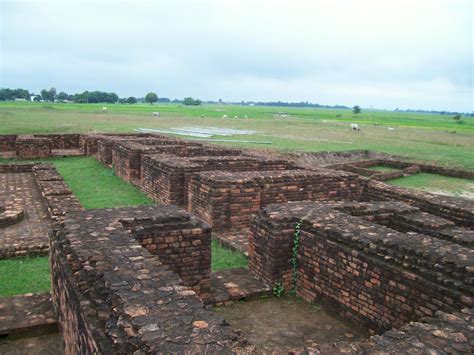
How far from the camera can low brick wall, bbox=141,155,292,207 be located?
10461 mm

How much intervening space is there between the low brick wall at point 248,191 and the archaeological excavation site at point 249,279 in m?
0.04

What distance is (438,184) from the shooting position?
15.3 metres

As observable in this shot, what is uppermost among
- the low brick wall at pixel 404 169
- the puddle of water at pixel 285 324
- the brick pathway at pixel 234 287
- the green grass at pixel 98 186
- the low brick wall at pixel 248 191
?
the low brick wall at pixel 248 191

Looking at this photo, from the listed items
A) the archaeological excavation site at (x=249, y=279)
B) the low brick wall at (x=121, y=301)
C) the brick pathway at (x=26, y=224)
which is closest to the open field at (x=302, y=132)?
the brick pathway at (x=26, y=224)

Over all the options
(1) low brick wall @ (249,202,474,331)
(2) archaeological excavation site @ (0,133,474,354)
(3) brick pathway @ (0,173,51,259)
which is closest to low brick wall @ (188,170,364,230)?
(2) archaeological excavation site @ (0,133,474,354)

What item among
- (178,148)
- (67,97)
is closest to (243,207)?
(178,148)

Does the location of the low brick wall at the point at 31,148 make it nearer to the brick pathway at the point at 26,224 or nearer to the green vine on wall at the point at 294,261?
the brick pathway at the point at 26,224

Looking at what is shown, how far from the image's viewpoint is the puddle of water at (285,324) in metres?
4.66

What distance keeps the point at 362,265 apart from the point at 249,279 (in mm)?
1749

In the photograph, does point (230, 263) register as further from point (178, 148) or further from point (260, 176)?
point (178, 148)

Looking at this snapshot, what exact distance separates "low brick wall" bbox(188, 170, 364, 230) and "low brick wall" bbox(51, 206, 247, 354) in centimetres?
312

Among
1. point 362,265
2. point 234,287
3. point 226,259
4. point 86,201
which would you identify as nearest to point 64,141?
point 86,201

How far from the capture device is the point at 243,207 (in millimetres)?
8703

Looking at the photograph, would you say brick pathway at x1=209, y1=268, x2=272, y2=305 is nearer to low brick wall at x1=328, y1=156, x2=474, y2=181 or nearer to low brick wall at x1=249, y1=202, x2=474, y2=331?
low brick wall at x1=249, y1=202, x2=474, y2=331
